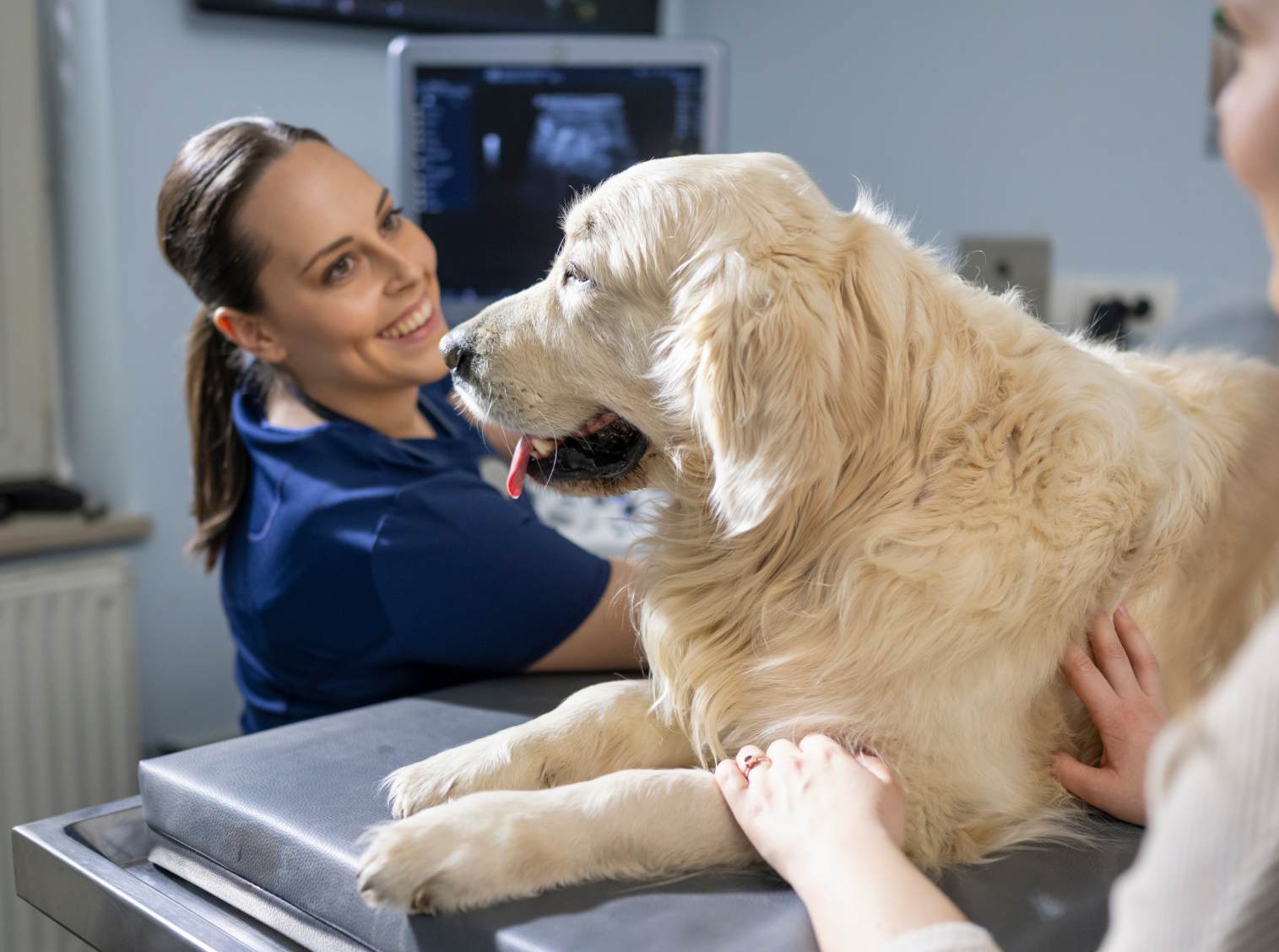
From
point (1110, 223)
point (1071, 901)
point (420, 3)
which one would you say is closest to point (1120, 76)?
point (1110, 223)

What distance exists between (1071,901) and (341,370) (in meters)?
1.10

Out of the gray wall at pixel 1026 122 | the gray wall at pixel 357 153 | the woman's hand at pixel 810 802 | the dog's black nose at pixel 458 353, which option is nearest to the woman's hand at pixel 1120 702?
the woman's hand at pixel 810 802

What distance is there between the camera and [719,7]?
2902mm

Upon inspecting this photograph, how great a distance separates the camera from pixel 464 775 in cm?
82

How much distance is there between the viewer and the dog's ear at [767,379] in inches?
30.9

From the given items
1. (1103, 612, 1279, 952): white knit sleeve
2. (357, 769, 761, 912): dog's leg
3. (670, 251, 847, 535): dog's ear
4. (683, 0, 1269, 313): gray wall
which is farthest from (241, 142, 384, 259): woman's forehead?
(683, 0, 1269, 313): gray wall

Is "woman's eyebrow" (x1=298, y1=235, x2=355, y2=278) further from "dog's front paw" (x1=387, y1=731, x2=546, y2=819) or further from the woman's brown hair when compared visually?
"dog's front paw" (x1=387, y1=731, x2=546, y2=819)

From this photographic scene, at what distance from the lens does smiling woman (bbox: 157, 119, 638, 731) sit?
3.94 ft

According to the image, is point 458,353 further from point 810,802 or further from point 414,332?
point 810,802

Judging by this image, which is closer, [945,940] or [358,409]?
[945,940]

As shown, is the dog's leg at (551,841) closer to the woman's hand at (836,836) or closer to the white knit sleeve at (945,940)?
the woman's hand at (836,836)

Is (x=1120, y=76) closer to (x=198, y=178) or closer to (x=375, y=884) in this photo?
(x=198, y=178)

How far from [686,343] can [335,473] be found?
0.59 meters

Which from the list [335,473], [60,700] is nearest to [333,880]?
[335,473]
